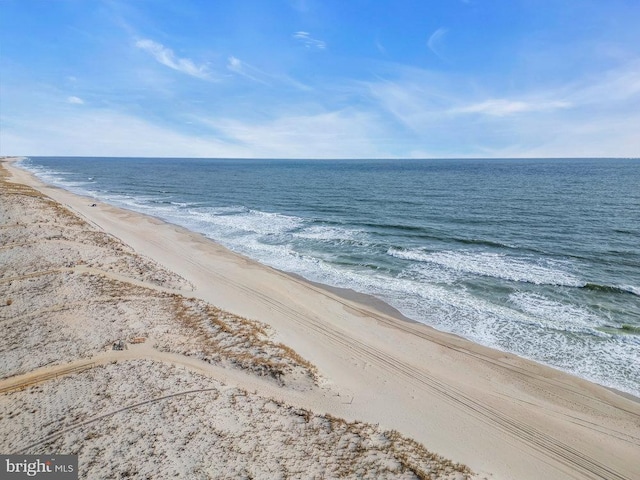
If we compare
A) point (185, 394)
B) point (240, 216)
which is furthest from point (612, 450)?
point (240, 216)

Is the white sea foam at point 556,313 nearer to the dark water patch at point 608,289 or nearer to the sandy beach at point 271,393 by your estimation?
the dark water patch at point 608,289

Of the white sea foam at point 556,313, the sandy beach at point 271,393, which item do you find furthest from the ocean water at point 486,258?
the sandy beach at point 271,393

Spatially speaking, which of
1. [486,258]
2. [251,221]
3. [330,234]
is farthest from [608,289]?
[251,221]

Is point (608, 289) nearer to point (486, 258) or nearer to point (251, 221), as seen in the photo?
point (486, 258)

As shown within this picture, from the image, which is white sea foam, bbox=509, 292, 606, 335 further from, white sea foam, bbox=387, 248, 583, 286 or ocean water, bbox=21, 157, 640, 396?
white sea foam, bbox=387, 248, 583, 286

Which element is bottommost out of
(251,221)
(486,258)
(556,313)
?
(556,313)

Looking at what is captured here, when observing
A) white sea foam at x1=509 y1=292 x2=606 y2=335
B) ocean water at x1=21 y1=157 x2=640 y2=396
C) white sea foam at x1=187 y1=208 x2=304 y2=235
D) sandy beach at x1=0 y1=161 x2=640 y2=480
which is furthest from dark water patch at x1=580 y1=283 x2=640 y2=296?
white sea foam at x1=187 y1=208 x2=304 y2=235

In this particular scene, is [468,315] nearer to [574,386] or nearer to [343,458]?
[574,386]
